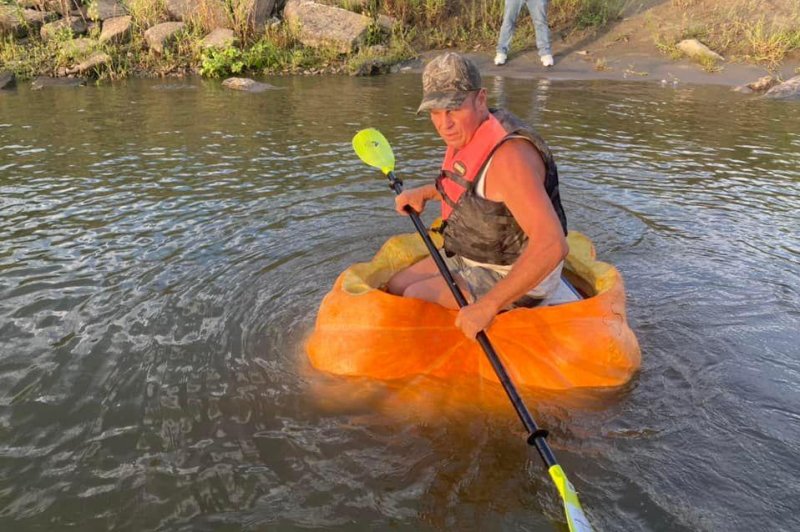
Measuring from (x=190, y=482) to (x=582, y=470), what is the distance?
5.46ft

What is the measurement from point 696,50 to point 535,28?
128 inches

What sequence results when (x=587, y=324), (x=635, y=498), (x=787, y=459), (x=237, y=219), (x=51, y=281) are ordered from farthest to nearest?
(x=237, y=219), (x=51, y=281), (x=587, y=324), (x=787, y=459), (x=635, y=498)

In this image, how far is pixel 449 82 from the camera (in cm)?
280

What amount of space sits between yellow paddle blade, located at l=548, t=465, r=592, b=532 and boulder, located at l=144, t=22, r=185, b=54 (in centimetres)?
1348

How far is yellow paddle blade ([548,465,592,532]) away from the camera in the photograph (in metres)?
2.18

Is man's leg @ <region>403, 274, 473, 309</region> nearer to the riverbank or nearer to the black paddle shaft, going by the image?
the black paddle shaft

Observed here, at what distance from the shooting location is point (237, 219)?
549cm

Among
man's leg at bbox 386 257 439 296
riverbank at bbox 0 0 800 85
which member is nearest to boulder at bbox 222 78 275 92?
riverbank at bbox 0 0 800 85

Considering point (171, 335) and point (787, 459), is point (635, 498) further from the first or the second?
point (171, 335)

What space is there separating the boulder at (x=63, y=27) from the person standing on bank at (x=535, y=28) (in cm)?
928

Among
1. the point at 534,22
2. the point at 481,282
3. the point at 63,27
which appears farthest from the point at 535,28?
the point at 481,282

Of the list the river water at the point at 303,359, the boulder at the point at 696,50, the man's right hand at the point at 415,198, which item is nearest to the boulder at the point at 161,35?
the river water at the point at 303,359

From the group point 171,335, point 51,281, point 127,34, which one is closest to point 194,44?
point 127,34

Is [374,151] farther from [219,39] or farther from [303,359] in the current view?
[219,39]
